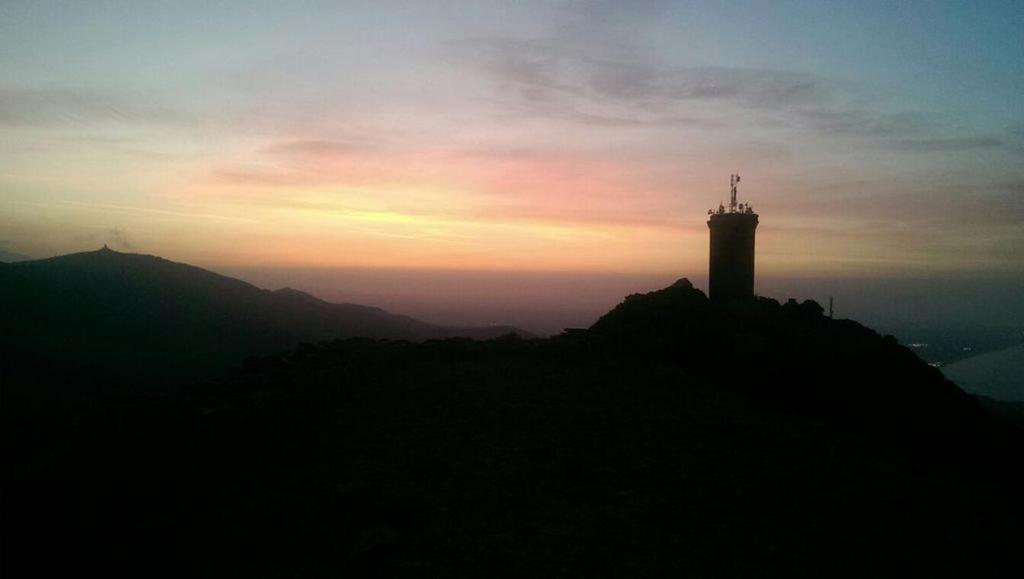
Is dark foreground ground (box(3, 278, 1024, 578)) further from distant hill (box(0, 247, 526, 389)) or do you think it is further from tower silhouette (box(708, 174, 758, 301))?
distant hill (box(0, 247, 526, 389))

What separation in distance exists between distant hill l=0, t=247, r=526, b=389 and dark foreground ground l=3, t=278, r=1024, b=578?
59.9ft

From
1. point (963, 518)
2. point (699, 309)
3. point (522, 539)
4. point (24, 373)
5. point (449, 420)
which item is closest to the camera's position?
point (522, 539)

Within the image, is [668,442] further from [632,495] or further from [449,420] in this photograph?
[449,420]

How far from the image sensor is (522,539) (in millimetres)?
6770

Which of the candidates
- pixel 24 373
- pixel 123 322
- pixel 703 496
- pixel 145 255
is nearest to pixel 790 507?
pixel 703 496

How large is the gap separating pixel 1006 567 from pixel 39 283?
192ft

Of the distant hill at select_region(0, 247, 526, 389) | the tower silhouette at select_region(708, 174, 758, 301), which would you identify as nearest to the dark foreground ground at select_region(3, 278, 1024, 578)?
the tower silhouette at select_region(708, 174, 758, 301)

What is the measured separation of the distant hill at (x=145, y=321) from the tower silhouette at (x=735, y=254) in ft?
34.3

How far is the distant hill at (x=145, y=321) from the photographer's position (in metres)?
37.3

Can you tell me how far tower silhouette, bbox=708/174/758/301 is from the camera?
22109 mm

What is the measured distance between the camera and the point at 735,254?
2227 cm

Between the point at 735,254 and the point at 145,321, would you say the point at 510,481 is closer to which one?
the point at 735,254

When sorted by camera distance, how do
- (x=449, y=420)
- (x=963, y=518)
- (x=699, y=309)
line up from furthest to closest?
(x=699, y=309)
(x=449, y=420)
(x=963, y=518)

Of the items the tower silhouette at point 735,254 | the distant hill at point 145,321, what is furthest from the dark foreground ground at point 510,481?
the distant hill at point 145,321
